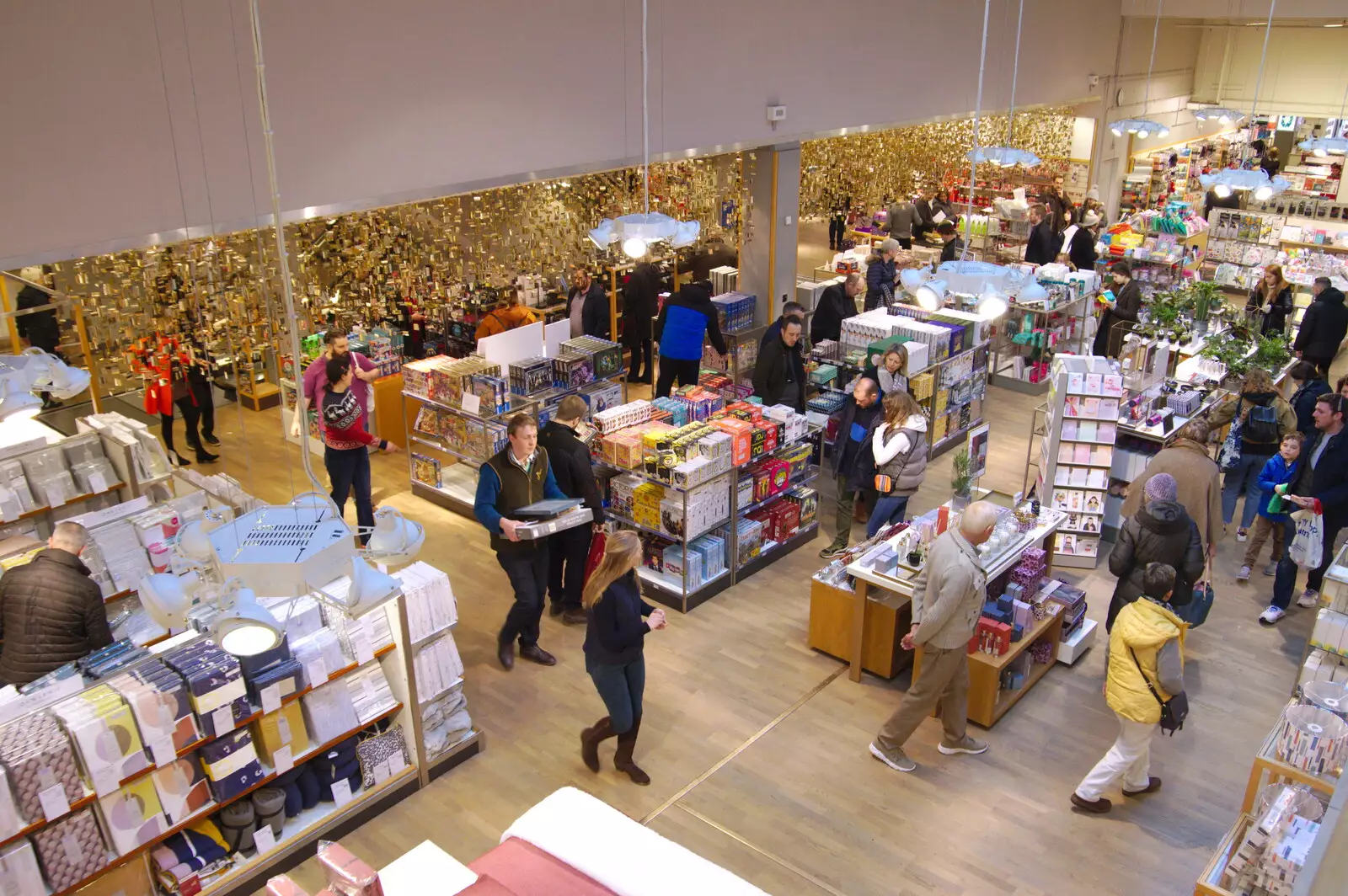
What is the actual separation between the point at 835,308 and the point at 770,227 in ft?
7.95

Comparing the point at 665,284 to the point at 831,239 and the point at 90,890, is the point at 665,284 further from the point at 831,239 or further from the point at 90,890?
the point at 90,890

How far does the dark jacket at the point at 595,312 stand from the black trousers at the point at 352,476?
384cm

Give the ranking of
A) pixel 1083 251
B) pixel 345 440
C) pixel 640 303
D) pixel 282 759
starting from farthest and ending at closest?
pixel 1083 251 < pixel 640 303 < pixel 345 440 < pixel 282 759

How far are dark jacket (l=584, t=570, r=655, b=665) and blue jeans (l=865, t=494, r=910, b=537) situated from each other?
2870mm

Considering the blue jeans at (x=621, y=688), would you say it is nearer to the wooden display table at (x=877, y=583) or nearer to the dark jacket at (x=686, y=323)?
the wooden display table at (x=877, y=583)

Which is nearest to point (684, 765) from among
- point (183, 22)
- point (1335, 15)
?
point (183, 22)

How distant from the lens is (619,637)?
5426mm

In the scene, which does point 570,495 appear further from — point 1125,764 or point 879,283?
point 879,283

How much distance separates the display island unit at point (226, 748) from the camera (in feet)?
14.3

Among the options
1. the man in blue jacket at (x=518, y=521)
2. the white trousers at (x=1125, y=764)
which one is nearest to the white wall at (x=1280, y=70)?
the white trousers at (x=1125, y=764)

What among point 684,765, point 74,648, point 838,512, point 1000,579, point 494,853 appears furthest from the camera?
point 838,512

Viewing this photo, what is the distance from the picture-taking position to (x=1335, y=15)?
1538 centimetres

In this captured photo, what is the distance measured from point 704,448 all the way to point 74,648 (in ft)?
13.4

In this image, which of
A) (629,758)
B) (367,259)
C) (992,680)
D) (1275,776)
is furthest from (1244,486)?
(367,259)
